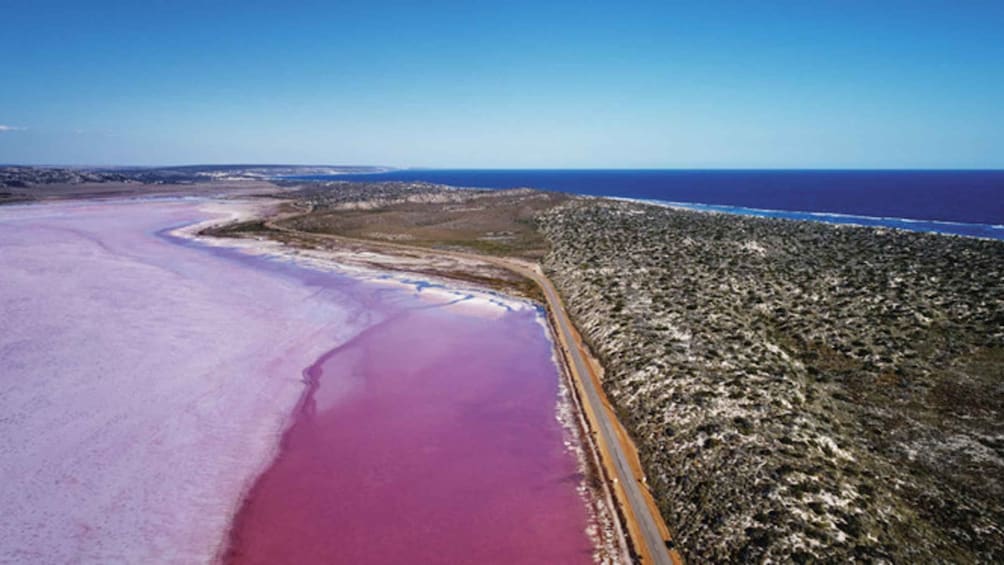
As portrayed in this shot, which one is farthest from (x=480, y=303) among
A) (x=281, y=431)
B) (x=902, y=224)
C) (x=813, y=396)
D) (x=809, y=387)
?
(x=902, y=224)

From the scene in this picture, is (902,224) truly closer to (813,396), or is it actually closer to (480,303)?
(480,303)

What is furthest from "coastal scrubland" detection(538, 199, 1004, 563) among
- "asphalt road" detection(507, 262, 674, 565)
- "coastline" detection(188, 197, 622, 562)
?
"coastline" detection(188, 197, 622, 562)

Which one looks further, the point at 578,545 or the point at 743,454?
the point at 743,454

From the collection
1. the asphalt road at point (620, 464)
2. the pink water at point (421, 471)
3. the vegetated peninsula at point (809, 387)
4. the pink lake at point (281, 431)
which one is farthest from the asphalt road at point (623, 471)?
A: the pink water at point (421, 471)

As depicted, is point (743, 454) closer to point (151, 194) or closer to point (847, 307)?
point (847, 307)

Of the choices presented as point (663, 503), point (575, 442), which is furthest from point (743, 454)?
point (575, 442)

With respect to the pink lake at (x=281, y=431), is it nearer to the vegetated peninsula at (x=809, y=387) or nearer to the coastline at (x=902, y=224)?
the vegetated peninsula at (x=809, y=387)
